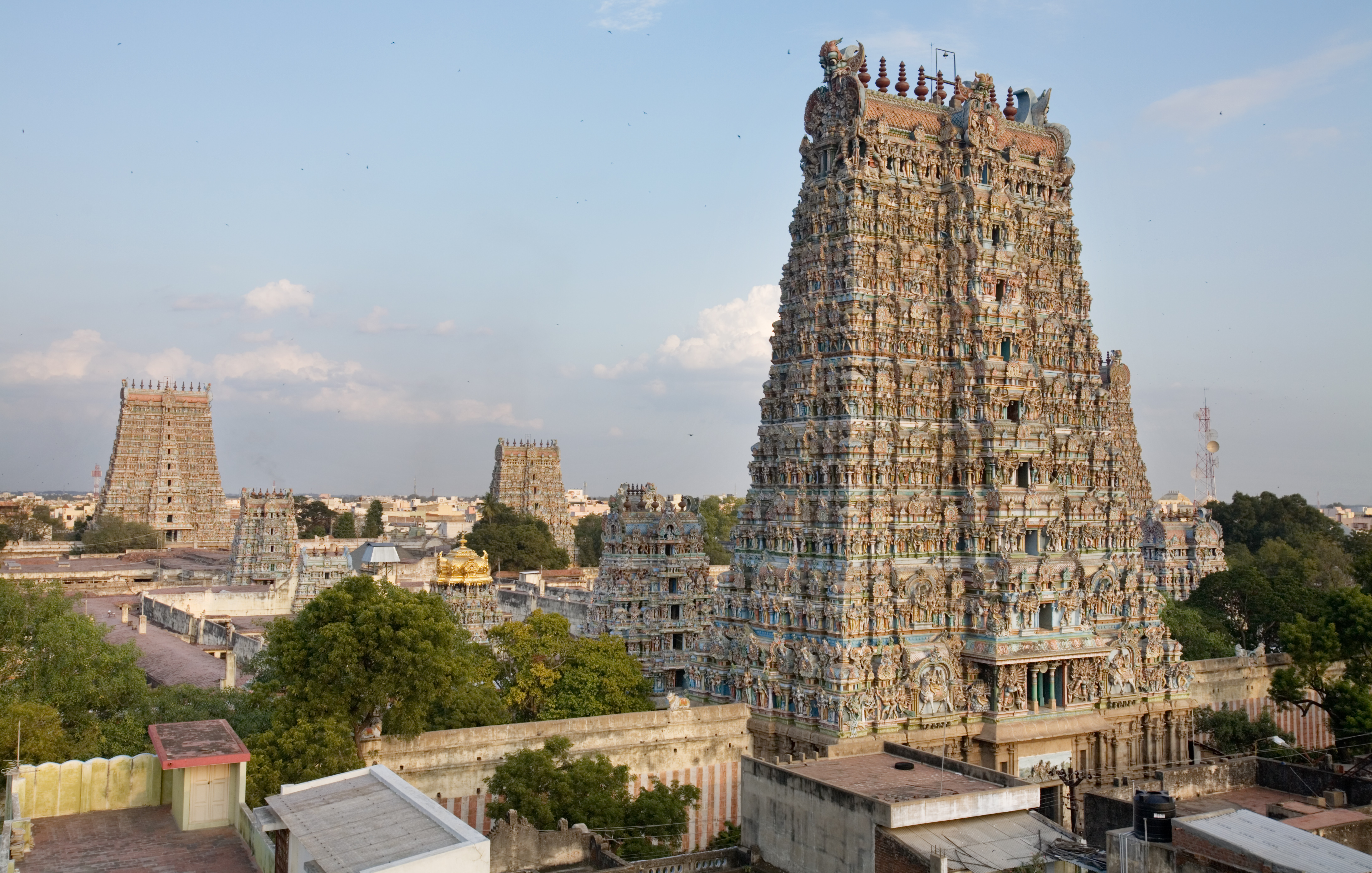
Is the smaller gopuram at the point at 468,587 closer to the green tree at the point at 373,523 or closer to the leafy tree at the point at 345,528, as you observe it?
the leafy tree at the point at 345,528

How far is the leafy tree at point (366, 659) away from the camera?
80.7 ft

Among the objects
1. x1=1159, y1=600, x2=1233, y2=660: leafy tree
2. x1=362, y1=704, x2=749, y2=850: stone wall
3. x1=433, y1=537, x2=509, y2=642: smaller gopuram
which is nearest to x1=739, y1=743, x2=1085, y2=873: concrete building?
x1=362, y1=704, x2=749, y2=850: stone wall

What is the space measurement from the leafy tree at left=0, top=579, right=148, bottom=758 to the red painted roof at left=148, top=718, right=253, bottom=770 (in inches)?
269

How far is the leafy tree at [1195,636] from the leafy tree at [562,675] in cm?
1869

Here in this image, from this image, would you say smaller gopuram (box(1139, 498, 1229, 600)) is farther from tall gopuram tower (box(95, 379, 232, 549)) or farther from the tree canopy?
tall gopuram tower (box(95, 379, 232, 549))

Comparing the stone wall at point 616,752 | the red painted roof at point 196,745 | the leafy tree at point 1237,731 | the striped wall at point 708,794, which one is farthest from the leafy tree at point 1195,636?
the red painted roof at point 196,745

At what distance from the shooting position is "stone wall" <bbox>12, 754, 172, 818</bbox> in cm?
1809

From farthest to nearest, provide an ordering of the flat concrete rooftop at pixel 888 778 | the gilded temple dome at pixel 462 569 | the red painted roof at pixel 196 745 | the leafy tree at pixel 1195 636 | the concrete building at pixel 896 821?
the gilded temple dome at pixel 462 569 < the leafy tree at pixel 1195 636 < the flat concrete rooftop at pixel 888 778 < the concrete building at pixel 896 821 < the red painted roof at pixel 196 745

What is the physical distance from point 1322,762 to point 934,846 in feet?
52.7

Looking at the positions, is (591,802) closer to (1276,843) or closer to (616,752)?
(616,752)

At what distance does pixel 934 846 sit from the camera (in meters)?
19.0

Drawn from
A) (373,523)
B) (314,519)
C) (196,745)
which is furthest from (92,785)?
(314,519)

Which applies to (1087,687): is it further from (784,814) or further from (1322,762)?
(784,814)

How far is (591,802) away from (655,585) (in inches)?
625
